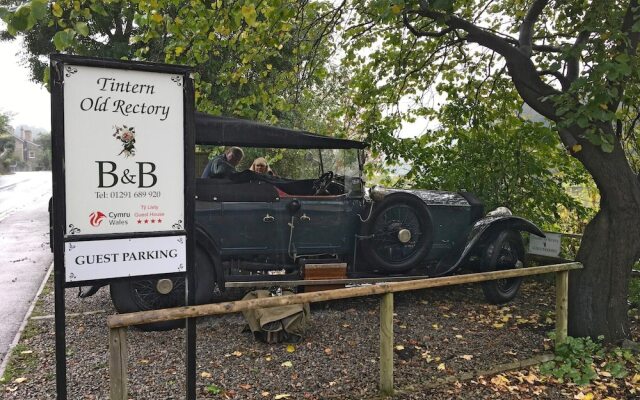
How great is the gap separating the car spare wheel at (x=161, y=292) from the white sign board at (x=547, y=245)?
3863 mm

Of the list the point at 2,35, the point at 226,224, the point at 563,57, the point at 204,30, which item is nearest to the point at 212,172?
the point at 226,224

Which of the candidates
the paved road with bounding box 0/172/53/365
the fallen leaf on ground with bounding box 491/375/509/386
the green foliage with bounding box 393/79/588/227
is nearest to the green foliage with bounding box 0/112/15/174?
the paved road with bounding box 0/172/53/365

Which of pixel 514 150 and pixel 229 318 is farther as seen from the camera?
pixel 514 150

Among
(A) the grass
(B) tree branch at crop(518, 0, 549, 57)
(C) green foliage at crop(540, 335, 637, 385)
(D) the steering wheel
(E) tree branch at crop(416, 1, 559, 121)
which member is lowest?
(C) green foliage at crop(540, 335, 637, 385)

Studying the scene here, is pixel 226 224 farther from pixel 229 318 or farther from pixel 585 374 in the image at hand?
pixel 585 374

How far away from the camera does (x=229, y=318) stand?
579 centimetres

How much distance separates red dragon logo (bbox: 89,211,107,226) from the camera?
2840 millimetres

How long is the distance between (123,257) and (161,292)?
8.34 ft

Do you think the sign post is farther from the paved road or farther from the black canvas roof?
the paved road

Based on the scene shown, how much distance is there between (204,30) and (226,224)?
84.8 inches

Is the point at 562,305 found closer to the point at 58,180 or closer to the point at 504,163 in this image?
the point at 504,163

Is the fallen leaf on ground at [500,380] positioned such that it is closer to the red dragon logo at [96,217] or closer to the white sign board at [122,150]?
the white sign board at [122,150]

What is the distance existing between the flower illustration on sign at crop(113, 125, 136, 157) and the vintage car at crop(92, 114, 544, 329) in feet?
8.01

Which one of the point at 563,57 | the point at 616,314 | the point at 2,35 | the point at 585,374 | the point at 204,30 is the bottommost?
the point at 585,374
